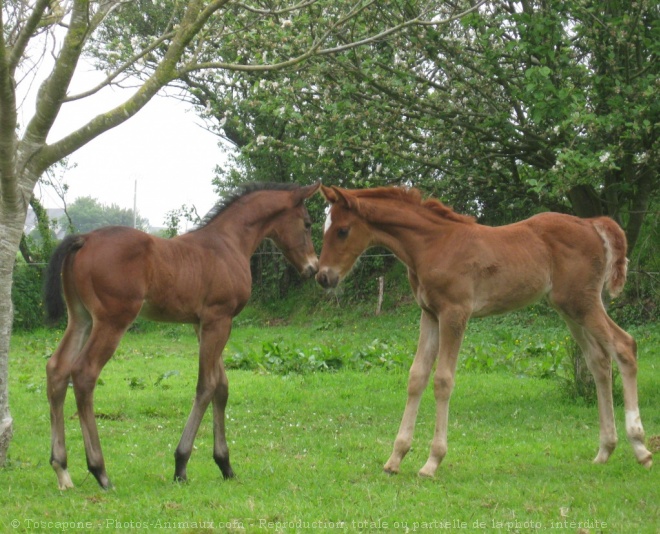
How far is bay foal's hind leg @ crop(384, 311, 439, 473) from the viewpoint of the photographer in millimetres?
6664

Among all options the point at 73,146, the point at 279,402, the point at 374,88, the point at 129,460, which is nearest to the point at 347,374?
the point at 279,402

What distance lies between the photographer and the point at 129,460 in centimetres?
741

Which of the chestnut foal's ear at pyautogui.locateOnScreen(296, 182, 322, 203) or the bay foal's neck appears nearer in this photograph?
the bay foal's neck

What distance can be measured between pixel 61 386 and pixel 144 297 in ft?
3.14

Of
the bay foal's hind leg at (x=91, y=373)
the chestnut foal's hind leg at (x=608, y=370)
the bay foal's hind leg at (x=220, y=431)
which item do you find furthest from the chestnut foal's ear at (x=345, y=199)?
the chestnut foal's hind leg at (x=608, y=370)

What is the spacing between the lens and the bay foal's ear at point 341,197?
6.81 meters

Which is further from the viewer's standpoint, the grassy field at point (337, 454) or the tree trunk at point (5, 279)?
the tree trunk at point (5, 279)

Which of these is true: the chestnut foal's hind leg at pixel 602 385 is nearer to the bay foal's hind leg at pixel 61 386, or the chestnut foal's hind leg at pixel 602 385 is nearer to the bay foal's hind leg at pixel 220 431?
the bay foal's hind leg at pixel 220 431

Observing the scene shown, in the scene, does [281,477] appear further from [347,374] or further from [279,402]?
[347,374]

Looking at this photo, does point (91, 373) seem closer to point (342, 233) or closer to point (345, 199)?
point (342, 233)

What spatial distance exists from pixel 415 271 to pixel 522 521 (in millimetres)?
2425

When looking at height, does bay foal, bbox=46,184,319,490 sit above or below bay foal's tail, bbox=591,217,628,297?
below

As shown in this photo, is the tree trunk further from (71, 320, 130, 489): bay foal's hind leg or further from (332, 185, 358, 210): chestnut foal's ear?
(332, 185, 358, 210): chestnut foal's ear

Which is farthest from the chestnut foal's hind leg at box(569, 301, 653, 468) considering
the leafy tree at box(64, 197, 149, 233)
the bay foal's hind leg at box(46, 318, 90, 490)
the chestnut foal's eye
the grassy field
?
the leafy tree at box(64, 197, 149, 233)
